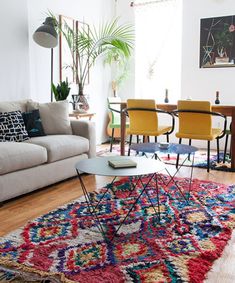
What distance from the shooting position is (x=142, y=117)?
14.0 feet

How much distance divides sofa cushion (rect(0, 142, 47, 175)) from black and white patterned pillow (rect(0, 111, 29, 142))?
27cm

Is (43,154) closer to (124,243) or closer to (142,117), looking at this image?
(124,243)

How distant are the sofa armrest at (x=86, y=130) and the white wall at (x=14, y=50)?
0.81m

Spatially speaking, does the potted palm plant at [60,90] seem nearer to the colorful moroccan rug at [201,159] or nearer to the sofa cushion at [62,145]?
the sofa cushion at [62,145]

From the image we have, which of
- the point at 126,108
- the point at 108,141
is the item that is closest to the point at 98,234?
the point at 126,108

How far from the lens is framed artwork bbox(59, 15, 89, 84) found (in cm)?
481

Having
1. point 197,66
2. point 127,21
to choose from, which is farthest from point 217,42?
point 127,21

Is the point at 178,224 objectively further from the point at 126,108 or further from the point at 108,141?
the point at 108,141

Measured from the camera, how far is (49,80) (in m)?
4.73

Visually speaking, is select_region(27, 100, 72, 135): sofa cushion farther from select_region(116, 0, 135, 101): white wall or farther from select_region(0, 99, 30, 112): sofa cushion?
select_region(116, 0, 135, 101): white wall

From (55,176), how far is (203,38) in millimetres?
3399

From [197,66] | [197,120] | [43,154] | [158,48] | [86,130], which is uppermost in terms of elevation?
[158,48]

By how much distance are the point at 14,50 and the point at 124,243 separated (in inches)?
112

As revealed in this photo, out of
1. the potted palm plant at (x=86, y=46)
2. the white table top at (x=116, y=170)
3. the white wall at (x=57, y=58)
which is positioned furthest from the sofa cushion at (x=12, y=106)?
the white table top at (x=116, y=170)
